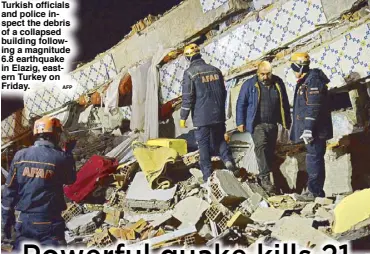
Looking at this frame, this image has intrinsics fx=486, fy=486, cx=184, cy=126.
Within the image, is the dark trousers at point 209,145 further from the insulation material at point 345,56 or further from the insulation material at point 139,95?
the insulation material at point 139,95

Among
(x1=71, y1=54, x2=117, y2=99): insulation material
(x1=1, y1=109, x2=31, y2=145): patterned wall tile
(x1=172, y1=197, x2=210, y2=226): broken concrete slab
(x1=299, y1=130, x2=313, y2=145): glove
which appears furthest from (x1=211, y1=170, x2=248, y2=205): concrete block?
(x1=1, y1=109, x2=31, y2=145): patterned wall tile

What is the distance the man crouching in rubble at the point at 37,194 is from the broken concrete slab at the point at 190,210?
3.48 ft

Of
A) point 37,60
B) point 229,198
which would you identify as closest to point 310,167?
point 229,198

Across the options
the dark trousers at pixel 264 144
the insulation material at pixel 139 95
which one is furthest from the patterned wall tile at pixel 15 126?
the dark trousers at pixel 264 144

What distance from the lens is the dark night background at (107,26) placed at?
6961mm

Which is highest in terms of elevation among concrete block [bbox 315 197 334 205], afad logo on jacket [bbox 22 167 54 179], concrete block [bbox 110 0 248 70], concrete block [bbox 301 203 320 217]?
concrete block [bbox 110 0 248 70]

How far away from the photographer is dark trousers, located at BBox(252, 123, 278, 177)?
16.5ft

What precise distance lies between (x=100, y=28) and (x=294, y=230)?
524 cm

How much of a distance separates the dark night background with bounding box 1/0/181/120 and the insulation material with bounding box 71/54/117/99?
0.28m

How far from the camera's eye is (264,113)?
16.5 feet

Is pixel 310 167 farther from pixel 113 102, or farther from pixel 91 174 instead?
pixel 113 102

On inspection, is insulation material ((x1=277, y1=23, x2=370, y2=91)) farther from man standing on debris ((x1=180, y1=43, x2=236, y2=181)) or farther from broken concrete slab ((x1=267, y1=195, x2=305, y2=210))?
broken concrete slab ((x1=267, y1=195, x2=305, y2=210))

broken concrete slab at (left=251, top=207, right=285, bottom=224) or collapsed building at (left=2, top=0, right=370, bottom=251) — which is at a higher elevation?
collapsed building at (left=2, top=0, right=370, bottom=251)

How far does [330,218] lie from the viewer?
399 cm
